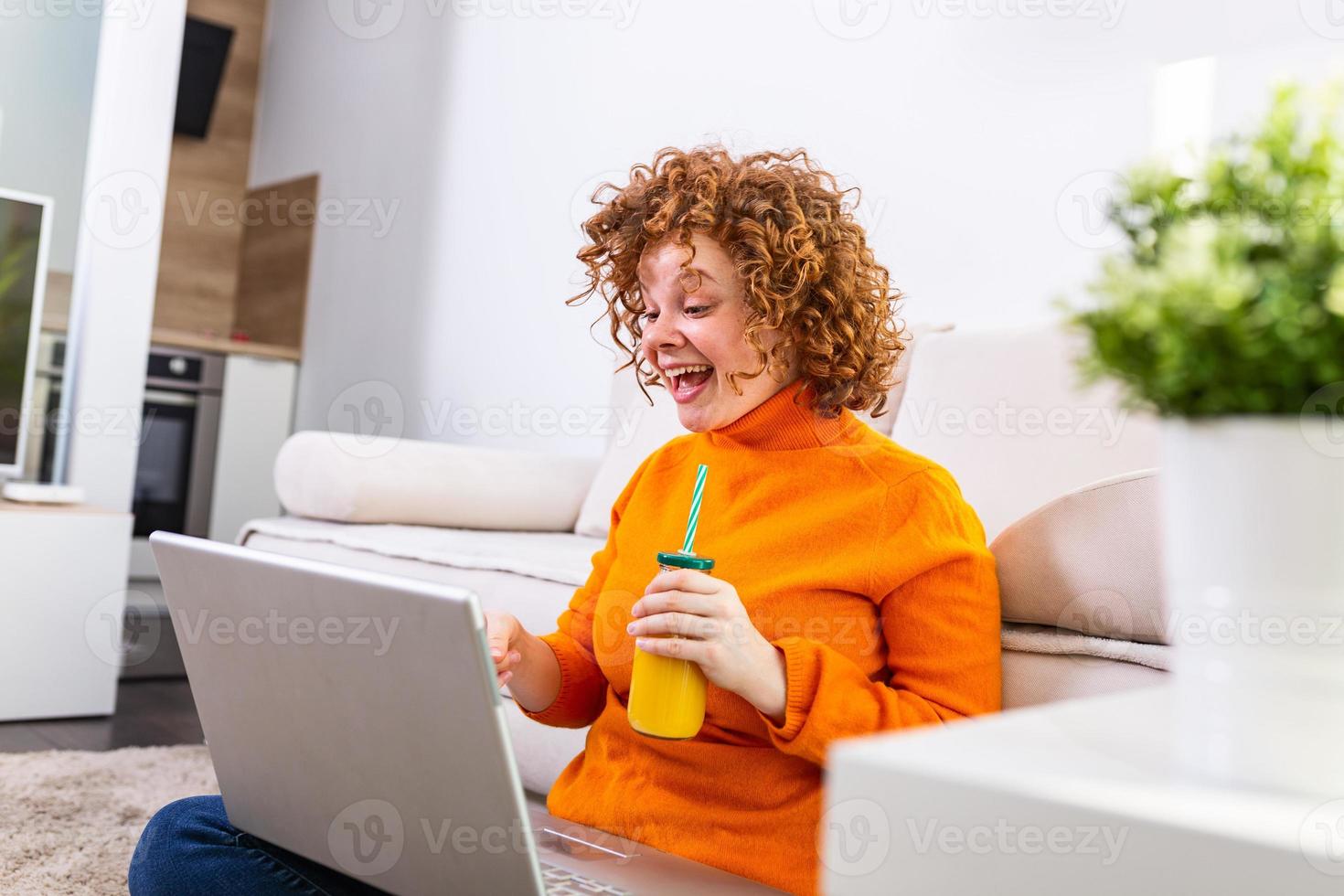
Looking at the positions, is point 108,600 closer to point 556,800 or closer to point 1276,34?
point 556,800

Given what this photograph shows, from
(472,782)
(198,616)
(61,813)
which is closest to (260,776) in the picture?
(198,616)

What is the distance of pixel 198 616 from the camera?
86 centimetres

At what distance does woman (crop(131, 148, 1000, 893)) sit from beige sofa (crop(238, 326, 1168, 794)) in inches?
2.3

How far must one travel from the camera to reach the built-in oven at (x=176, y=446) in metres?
3.95

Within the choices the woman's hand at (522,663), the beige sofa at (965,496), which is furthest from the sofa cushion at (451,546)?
the woman's hand at (522,663)

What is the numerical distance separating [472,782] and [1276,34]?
1.75 metres

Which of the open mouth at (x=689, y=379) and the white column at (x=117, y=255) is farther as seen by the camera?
the white column at (x=117, y=255)

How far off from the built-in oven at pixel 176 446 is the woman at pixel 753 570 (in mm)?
3115

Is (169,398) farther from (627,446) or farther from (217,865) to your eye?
(217,865)

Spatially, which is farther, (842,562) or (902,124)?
(902,124)

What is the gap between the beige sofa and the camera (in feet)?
3.08

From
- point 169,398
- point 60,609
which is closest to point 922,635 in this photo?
point 60,609

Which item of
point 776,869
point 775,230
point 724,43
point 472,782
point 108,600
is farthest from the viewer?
point 724,43

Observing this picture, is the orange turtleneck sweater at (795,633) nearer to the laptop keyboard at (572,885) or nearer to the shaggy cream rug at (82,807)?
the laptop keyboard at (572,885)
